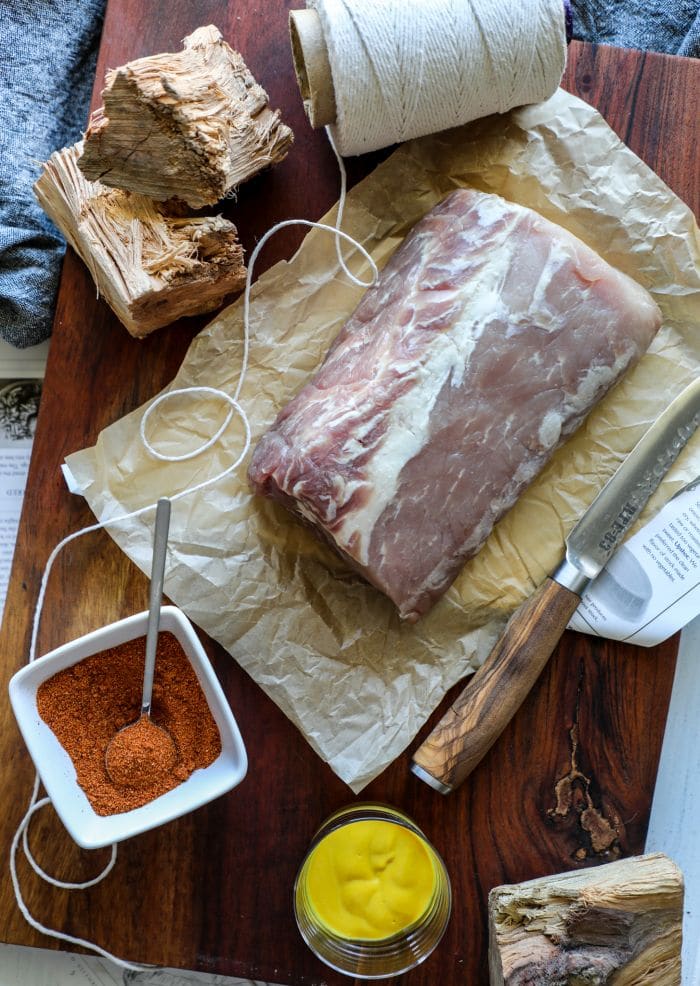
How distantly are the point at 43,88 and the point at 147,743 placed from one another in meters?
1.12

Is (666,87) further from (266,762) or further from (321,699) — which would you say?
(266,762)

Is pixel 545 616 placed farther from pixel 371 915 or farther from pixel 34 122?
pixel 34 122

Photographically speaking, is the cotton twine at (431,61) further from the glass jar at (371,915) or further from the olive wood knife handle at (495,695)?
the olive wood knife handle at (495,695)

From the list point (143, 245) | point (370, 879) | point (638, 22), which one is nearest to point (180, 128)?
point (143, 245)

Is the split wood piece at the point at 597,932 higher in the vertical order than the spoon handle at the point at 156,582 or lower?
lower

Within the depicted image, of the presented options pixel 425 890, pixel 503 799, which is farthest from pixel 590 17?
pixel 425 890

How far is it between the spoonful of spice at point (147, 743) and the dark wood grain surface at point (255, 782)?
0.47 ft

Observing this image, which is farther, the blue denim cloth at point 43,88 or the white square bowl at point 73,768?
the blue denim cloth at point 43,88

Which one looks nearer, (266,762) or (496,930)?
(496,930)

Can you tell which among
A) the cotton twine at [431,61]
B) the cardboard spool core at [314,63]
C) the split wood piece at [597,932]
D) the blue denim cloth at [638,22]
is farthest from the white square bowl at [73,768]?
the blue denim cloth at [638,22]

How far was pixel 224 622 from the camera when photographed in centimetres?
136

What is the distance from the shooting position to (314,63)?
1.25 metres

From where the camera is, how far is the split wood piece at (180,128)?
3.79 feet

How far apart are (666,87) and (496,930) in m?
1.35
